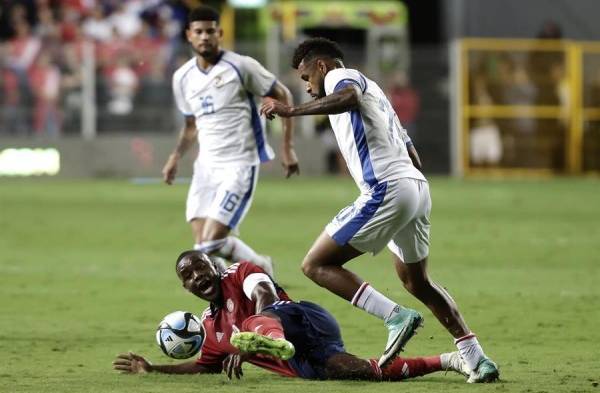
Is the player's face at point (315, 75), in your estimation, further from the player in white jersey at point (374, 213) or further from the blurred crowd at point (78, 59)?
the blurred crowd at point (78, 59)

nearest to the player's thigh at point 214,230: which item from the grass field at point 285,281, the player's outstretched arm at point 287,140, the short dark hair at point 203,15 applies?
the grass field at point 285,281

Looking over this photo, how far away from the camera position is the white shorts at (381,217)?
27.6 ft

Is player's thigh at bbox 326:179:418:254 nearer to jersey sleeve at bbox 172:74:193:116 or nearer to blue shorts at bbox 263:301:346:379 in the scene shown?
blue shorts at bbox 263:301:346:379

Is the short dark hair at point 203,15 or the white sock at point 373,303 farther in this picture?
the short dark hair at point 203,15

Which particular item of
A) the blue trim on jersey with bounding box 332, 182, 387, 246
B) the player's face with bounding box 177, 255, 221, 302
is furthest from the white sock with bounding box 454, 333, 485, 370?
the player's face with bounding box 177, 255, 221, 302

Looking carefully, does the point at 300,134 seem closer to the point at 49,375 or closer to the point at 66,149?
the point at 66,149

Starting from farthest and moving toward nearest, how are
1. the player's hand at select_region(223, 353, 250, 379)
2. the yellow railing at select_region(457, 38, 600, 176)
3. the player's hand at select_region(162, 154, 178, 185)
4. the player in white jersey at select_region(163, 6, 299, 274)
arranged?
the yellow railing at select_region(457, 38, 600, 176) < the player's hand at select_region(162, 154, 178, 185) < the player in white jersey at select_region(163, 6, 299, 274) < the player's hand at select_region(223, 353, 250, 379)

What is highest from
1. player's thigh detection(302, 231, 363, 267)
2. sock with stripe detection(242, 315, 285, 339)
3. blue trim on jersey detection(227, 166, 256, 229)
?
player's thigh detection(302, 231, 363, 267)

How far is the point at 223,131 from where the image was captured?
1274 cm

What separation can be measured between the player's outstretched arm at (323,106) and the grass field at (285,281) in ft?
5.17

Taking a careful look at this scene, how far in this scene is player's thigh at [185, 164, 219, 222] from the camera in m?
12.6

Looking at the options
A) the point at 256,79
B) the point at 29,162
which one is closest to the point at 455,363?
the point at 256,79

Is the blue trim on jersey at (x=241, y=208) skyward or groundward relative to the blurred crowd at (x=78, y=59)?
skyward

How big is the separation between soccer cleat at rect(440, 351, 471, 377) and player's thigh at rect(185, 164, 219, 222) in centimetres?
439
